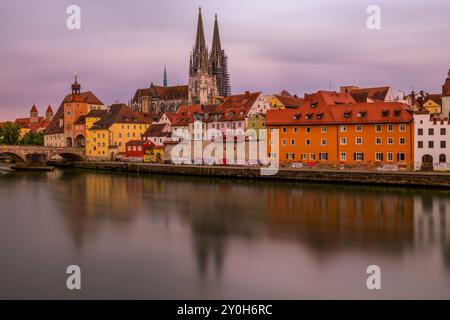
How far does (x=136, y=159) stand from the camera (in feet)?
228

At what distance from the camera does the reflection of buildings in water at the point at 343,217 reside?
2214 centimetres

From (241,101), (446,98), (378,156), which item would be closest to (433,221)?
Answer: (378,156)

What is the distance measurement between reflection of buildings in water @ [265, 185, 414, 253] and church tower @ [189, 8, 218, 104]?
7846cm

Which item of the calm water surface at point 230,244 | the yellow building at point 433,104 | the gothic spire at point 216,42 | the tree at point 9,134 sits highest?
the gothic spire at point 216,42

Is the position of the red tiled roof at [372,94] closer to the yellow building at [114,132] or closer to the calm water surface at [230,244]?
the calm water surface at [230,244]

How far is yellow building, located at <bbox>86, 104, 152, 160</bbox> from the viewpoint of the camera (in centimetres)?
7606

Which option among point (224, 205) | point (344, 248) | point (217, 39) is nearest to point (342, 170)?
point (224, 205)

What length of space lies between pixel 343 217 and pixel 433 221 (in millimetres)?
4236

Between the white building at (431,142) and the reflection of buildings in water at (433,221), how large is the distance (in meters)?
7.48

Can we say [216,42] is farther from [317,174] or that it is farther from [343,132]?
[317,174]

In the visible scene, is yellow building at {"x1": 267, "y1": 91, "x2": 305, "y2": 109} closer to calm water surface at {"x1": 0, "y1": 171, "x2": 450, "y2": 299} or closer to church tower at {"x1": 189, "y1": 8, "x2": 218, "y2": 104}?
calm water surface at {"x1": 0, "y1": 171, "x2": 450, "y2": 299}

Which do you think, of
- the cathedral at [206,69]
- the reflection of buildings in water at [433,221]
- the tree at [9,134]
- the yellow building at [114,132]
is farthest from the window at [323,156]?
the cathedral at [206,69]

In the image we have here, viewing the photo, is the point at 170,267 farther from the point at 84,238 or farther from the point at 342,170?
the point at 342,170
